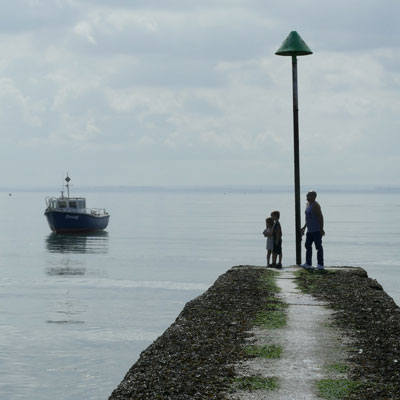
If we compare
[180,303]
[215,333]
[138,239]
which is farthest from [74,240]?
[215,333]

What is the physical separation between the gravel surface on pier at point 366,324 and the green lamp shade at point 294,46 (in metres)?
6.48

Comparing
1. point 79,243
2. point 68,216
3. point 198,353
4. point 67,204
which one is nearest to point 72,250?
point 79,243

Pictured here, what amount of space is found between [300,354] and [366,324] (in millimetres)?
2744

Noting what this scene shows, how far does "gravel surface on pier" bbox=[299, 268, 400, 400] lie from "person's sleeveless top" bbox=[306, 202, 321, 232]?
1211mm

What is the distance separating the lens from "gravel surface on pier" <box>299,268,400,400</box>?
8.74 m

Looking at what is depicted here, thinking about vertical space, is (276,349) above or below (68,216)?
below

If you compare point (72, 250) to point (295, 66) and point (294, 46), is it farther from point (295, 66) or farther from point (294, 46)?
point (294, 46)

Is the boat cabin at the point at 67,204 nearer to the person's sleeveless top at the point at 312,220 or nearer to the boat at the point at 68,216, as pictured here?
the boat at the point at 68,216

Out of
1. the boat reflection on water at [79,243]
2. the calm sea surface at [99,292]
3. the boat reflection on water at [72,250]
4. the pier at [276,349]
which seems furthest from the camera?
the boat reflection on water at [79,243]

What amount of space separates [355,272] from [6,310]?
15219mm

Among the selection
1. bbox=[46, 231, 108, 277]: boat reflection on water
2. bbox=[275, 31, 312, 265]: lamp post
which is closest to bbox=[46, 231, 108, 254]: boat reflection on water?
bbox=[46, 231, 108, 277]: boat reflection on water

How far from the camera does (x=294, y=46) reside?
2106cm

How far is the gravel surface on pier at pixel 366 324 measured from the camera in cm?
874

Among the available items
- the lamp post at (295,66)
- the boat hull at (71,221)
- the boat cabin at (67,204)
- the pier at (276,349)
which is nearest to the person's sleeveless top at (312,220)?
the lamp post at (295,66)
